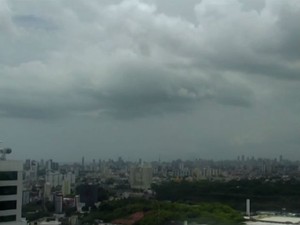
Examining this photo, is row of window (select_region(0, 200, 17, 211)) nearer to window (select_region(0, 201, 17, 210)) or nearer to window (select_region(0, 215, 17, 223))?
window (select_region(0, 201, 17, 210))

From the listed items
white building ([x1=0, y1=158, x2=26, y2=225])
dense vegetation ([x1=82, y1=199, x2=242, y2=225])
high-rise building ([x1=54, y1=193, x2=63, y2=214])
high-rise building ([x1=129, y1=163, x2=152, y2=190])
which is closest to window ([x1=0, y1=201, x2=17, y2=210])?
white building ([x1=0, y1=158, x2=26, y2=225])

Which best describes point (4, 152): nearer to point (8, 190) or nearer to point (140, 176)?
point (8, 190)

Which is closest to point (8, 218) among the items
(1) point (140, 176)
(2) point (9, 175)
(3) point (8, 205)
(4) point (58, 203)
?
(3) point (8, 205)

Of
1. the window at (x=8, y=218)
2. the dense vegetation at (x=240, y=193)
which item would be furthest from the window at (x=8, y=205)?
the dense vegetation at (x=240, y=193)

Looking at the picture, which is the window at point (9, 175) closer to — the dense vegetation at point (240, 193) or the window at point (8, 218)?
the window at point (8, 218)

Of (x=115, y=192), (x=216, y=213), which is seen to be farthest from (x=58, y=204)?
(x=216, y=213)
